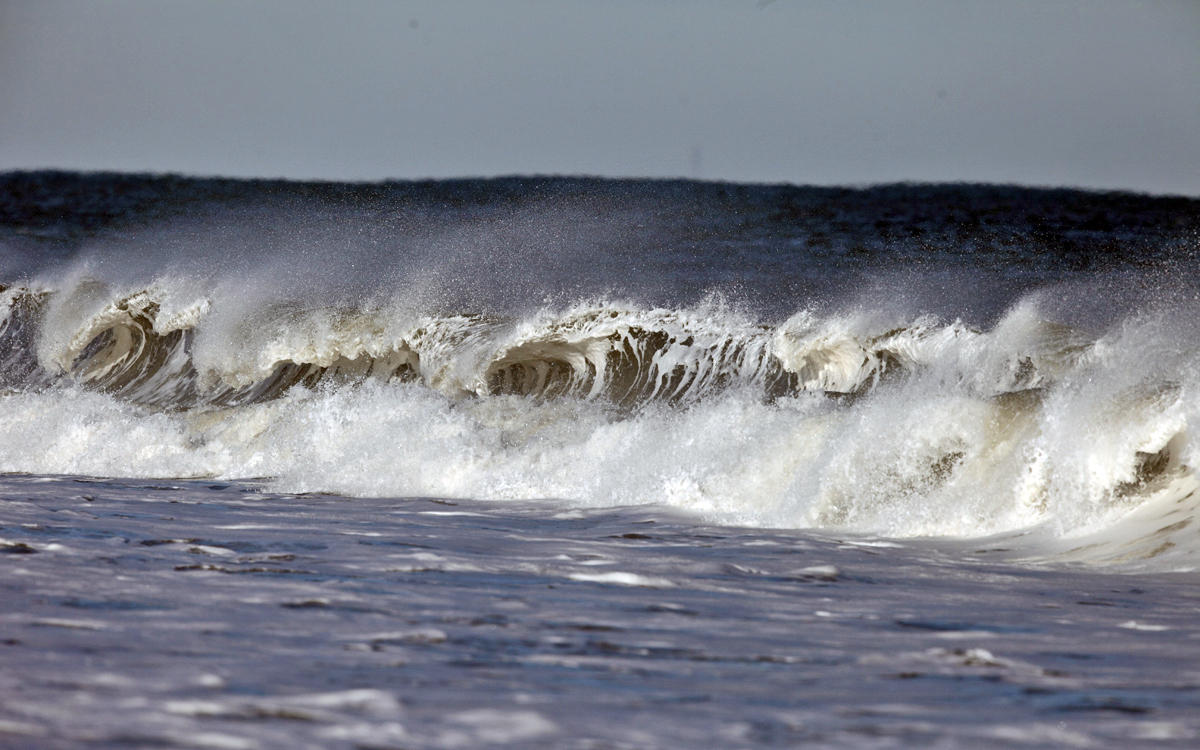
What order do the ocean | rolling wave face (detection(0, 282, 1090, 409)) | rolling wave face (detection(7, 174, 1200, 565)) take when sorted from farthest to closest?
rolling wave face (detection(0, 282, 1090, 409))
rolling wave face (detection(7, 174, 1200, 565))
the ocean

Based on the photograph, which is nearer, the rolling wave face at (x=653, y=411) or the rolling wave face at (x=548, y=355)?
the rolling wave face at (x=653, y=411)

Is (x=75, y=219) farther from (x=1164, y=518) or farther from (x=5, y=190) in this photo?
(x=1164, y=518)

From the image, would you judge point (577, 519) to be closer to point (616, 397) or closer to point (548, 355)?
point (616, 397)

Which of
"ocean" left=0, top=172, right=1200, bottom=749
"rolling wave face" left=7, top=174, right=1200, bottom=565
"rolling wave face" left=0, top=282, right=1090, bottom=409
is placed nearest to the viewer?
"ocean" left=0, top=172, right=1200, bottom=749

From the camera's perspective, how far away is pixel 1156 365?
6.90 metres

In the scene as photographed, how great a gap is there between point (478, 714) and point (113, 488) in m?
6.20

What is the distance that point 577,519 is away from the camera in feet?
23.9

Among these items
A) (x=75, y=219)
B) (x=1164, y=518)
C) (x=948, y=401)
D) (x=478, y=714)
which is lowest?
(x=478, y=714)

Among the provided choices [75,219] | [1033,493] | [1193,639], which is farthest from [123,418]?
[75,219]

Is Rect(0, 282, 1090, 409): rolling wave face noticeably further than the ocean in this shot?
Yes

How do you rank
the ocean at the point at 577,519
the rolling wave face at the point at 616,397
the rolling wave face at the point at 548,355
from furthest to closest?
the rolling wave face at the point at 548,355 → the rolling wave face at the point at 616,397 → the ocean at the point at 577,519

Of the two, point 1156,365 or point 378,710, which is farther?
point 1156,365

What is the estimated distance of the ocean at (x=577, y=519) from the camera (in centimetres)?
320

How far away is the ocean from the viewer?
10.5ft
